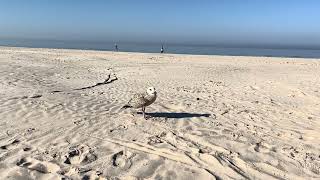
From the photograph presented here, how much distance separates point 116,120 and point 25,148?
8.46 ft

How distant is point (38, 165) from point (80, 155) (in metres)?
0.73

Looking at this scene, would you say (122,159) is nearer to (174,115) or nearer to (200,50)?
(174,115)

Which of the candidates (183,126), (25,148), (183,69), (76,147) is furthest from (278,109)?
(183,69)

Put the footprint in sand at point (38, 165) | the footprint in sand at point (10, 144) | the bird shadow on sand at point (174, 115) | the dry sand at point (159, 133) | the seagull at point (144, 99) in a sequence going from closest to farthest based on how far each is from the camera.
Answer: the footprint in sand at point (38, 165)
the dry sand at point (159, 133)
the footprint in sand at point (10, 144)
the seagull at point (144, 99)
the bird shadow on sand at point (174, 115)

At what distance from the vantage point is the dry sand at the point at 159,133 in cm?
613

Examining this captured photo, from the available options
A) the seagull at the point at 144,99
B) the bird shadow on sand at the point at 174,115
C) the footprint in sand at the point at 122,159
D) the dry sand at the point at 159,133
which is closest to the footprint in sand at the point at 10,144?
the dry sand at the point at 159,133

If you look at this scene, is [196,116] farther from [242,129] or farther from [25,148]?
[25,148]

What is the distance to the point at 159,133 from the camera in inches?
319

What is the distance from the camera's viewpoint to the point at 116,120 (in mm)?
9062

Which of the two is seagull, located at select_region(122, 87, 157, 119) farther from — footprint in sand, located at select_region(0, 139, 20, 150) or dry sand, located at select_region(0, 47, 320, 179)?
footprint in sand, located at select_region(0, 139, 20, 150)

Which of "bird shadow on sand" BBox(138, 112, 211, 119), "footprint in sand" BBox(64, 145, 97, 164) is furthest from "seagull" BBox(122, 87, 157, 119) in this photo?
"footprint in sand" BBox(64, 145, 97, 164)

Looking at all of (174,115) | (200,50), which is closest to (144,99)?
(174,115)

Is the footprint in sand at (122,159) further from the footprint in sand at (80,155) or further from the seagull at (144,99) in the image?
the seagull at (144,99)

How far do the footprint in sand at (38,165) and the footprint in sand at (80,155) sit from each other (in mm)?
288
